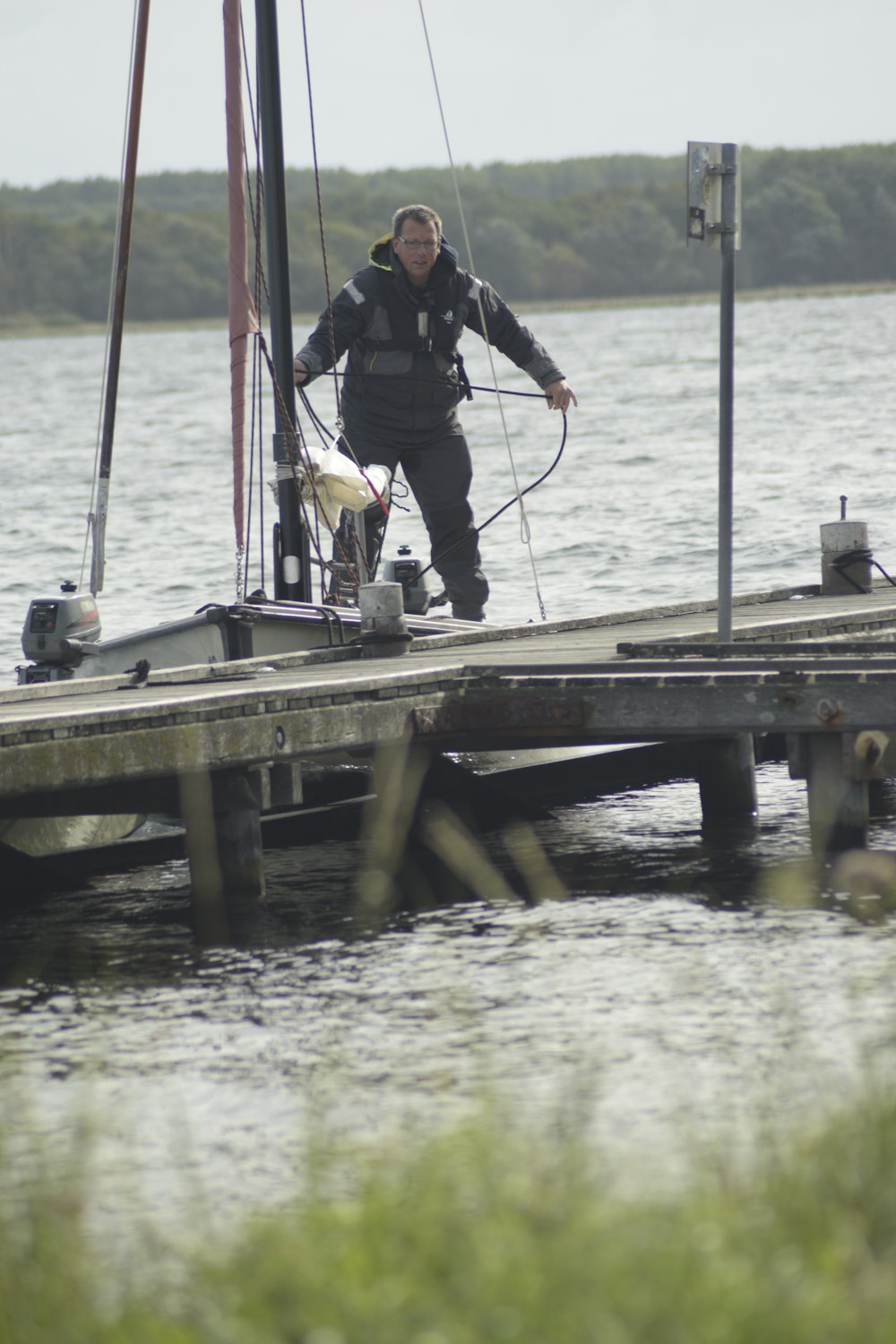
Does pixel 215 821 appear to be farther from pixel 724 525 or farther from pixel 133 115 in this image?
pixel 133 115

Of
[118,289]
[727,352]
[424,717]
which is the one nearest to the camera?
[727,352]

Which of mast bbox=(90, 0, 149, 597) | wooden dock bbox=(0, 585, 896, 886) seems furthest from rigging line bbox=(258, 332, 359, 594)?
wooden dock bbox=(0, 585, 896, 886)

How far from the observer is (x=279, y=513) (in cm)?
1034

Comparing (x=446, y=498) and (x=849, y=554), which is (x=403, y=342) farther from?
(x=849, y=554)

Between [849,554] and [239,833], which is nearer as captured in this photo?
[239,833]

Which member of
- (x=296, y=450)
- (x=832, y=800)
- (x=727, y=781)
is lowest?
(x=727, y=781)

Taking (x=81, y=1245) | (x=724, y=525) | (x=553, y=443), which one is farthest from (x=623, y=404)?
(x=81, y=1245)

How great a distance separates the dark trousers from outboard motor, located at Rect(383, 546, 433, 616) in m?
0.12

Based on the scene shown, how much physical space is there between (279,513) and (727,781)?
9.33 ft

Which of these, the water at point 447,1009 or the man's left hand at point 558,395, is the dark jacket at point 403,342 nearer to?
the man's left hand at point 558,395

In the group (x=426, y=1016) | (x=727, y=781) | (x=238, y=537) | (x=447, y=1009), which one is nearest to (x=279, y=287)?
(x=238, y=537)

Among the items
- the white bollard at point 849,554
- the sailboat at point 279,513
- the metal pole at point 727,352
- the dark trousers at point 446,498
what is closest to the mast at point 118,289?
the sailboat at point 279,513

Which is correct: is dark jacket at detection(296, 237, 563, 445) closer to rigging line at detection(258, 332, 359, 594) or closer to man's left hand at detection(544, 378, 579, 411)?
man's left hand at detection(544, 378, 579, 411)

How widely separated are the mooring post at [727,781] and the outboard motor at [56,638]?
312 centimetres
